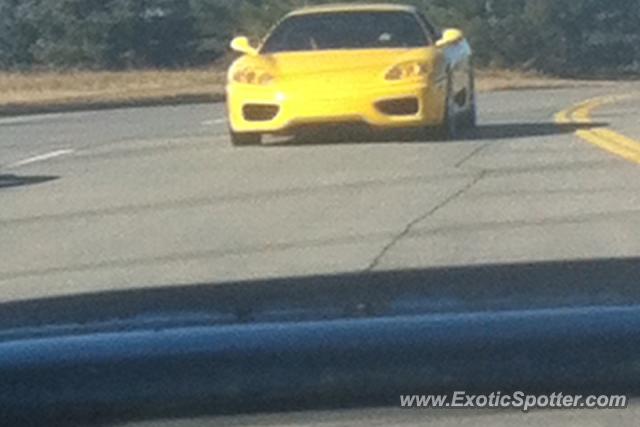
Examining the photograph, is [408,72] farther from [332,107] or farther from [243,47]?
[243,47]

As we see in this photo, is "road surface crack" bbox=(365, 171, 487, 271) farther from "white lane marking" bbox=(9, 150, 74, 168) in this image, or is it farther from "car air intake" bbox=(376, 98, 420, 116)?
"white lane marking" bbox=(9, 150, 74, 168)

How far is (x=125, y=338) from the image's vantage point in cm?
235

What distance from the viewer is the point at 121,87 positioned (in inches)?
1483

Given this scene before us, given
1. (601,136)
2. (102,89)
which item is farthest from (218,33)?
(601,136)

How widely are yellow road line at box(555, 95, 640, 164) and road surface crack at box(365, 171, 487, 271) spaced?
1911mm

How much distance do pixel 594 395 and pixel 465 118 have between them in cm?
1710

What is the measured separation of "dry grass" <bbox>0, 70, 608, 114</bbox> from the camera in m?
32.5

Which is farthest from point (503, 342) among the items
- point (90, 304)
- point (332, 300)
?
point (90, 304)

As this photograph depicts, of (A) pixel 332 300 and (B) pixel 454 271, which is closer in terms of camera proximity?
(A) pixel 332 300

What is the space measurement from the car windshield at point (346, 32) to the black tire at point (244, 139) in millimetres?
743

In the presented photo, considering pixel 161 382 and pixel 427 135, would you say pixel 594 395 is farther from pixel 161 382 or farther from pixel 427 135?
pixel 427 135

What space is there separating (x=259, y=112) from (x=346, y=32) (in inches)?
51.0

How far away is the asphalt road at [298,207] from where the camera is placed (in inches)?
401

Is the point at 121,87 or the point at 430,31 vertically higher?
the point at 430,31
